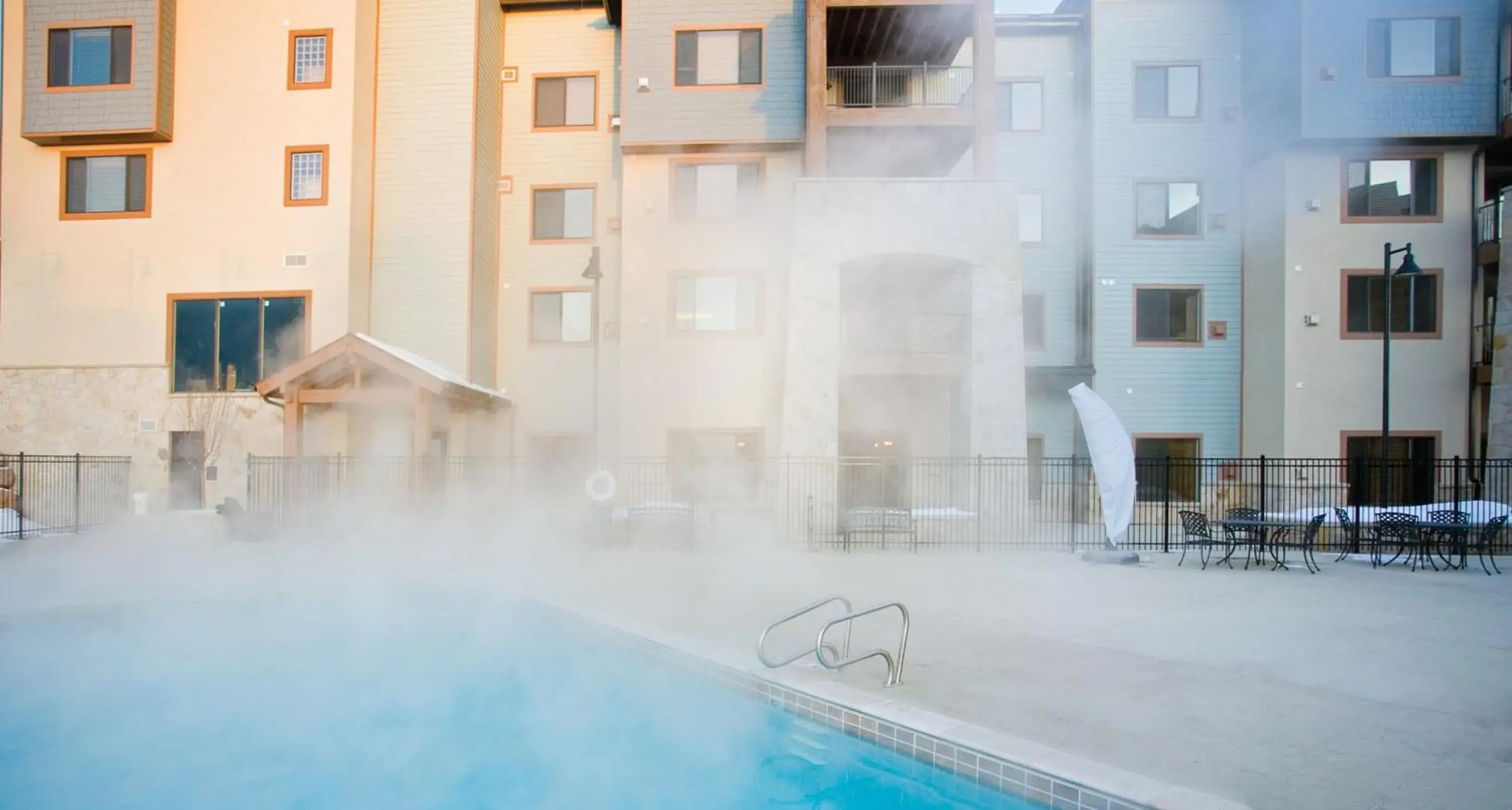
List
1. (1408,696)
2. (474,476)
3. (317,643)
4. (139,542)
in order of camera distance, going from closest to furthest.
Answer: (1408,696) < (317,643) < (139,542) < (474,476)

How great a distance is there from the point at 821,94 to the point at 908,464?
631 cm

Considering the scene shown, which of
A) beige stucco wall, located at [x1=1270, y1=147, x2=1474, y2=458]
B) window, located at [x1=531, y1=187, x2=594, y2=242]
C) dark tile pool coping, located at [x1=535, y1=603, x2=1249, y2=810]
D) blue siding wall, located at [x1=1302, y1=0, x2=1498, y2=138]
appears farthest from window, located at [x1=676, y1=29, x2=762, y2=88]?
dark tile pool coping, located at [x1=535, y1=603, x2=1249, y2=810]

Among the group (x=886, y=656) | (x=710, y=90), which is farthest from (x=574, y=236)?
(x=886, y=656)

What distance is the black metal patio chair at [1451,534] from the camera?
9.33 metres

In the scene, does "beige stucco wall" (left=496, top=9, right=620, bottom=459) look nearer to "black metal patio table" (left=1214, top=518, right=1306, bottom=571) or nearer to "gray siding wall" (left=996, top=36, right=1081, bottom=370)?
"gray siding wall" (left=996, top=36, right=1081, bottom=370)

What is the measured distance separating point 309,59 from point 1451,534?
18816mm

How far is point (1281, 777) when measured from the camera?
3320mm

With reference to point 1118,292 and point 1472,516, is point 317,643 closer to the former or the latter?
point 1472,516

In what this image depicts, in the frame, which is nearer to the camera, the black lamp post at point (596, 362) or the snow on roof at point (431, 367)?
the snow on roof at point (431, 367)

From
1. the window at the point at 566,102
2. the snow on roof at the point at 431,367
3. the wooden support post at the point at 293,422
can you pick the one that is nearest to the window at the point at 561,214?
the window at the point at 566,102

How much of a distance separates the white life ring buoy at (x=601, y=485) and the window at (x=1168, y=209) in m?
11.0

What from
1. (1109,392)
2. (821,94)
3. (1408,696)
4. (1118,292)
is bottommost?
(1408,696)

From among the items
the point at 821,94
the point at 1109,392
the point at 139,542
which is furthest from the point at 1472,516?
the point at 139,542

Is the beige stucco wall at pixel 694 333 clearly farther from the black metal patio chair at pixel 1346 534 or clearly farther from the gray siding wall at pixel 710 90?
the black metal patio chair at pixel 1346 534
